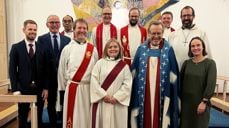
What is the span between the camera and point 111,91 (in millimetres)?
3045

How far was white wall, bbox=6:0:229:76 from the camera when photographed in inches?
283

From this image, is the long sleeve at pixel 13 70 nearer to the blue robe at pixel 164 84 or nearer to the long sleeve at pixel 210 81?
the blue robe at pixel 164 84

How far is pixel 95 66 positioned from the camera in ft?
10.2

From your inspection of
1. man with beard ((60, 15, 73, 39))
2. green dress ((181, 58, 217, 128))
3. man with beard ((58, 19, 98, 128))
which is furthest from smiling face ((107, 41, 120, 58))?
man with beard ((60, 15, 73, 39))

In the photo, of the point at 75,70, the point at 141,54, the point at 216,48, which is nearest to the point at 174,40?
the point at 141,54

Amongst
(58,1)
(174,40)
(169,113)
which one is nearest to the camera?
(169,113)

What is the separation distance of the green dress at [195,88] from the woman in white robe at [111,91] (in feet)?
2.02

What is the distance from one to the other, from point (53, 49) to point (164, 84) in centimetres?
156

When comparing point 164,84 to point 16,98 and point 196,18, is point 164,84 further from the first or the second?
point 196,18

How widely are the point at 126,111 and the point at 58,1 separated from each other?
16.1 feet

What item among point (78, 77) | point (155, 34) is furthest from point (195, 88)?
point (78, 77)

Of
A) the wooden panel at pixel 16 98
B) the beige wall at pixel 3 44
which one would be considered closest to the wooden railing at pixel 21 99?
the wooden panel at pixel 16 98

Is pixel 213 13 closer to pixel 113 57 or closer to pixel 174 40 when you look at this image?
pixel 174 40

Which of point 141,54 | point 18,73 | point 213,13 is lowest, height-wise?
point 18,73
